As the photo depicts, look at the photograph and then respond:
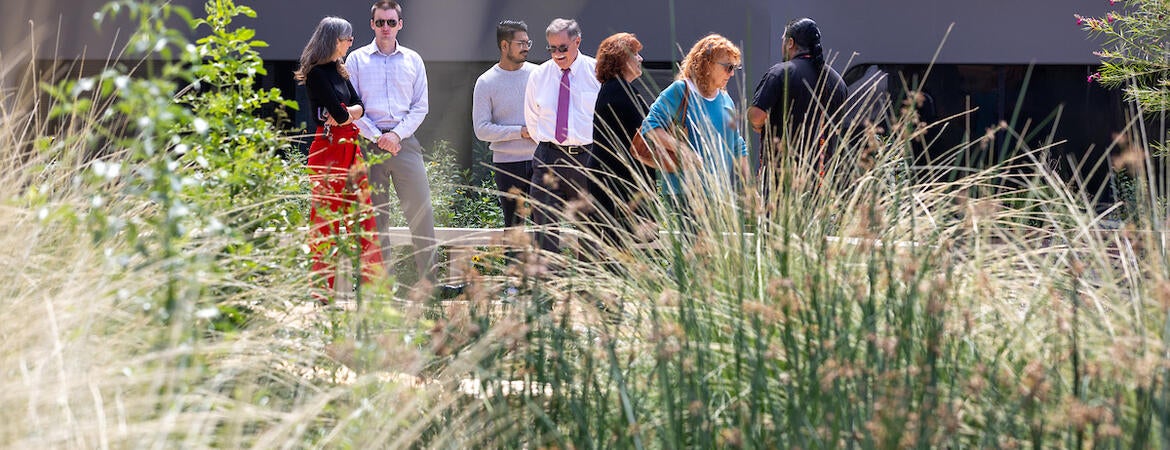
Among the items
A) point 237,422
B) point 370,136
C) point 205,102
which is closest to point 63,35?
point 370,136

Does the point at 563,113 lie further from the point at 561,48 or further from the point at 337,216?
the point at 337,216

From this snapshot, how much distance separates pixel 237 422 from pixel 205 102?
177 cm

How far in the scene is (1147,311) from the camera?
2.98m

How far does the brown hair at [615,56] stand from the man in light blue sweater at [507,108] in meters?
1.41

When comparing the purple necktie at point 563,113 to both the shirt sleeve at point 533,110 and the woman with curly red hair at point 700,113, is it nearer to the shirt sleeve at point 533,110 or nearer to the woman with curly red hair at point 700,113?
the shirt sleeve at point 533,110

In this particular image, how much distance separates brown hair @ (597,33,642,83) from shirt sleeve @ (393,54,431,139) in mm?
1131

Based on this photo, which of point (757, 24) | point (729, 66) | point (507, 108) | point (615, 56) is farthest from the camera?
point (757, 24)

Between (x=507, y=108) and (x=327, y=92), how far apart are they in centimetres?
135

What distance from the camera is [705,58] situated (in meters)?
5.62

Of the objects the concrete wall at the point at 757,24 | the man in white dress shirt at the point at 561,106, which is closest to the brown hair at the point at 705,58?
the man in white dress shirt at the point at 561,106

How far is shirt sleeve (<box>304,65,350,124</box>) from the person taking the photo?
21.1 feet

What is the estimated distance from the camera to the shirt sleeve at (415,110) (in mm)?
6812

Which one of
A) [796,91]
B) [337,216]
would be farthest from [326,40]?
[337,216]

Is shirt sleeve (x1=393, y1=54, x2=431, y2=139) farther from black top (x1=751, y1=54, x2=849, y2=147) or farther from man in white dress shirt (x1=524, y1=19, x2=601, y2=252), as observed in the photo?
black top (x1=751, y1=54, x2=849, y2=147)
